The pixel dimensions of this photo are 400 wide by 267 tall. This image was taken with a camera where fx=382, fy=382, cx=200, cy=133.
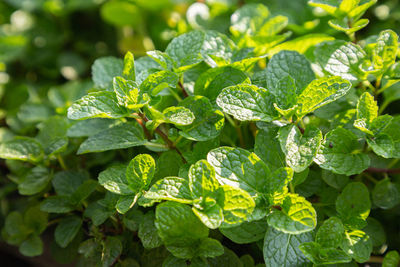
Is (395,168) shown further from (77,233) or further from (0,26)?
(0,26)

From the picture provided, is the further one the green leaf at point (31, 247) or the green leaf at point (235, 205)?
the green leaf at point (31, 247)

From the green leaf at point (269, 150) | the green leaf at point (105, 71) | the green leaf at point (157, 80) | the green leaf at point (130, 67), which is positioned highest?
the green leaf at point (130, 67)

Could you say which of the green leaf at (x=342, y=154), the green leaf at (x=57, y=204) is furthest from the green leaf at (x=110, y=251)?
the green leaf at (x=342, y=154)

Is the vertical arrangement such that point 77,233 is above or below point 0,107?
below

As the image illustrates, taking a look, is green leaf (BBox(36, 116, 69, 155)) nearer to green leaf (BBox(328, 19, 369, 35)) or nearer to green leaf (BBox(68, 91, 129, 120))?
green leaf (BBox(68, 91, 129, 120))

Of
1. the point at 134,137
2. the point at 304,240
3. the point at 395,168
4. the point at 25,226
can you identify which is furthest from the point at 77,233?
the point at 395,168

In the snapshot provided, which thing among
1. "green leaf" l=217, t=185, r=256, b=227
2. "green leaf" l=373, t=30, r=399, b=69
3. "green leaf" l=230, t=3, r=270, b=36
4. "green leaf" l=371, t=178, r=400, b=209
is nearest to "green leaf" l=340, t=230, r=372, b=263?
"green leaf" l=371, t=178, r=400, b=209

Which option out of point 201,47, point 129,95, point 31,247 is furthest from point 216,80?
point 31,247

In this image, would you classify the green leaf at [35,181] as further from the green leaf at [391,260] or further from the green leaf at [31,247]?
the green leaf at [391,260]
